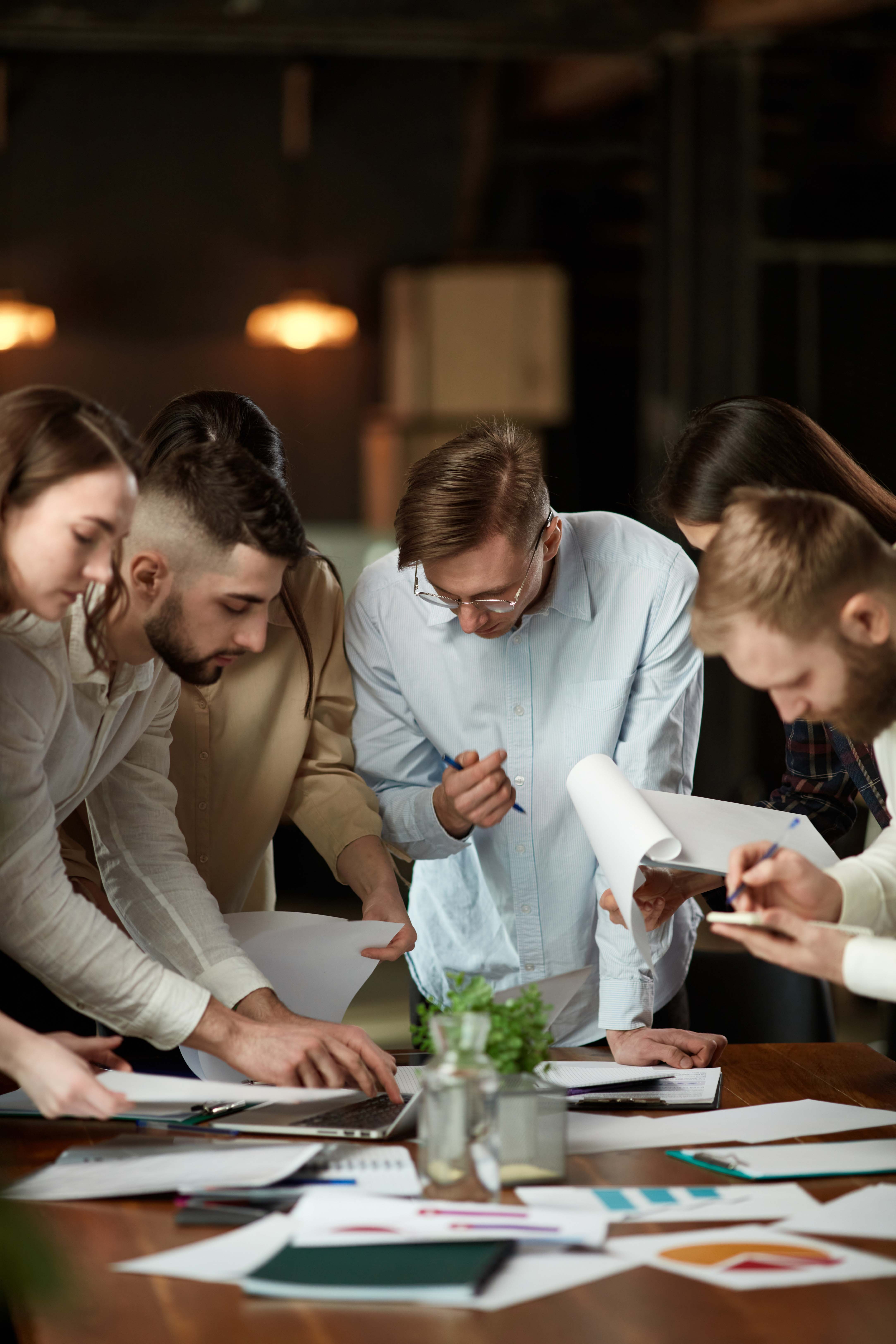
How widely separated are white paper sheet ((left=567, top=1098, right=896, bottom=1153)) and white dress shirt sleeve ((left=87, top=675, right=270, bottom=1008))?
468 mm

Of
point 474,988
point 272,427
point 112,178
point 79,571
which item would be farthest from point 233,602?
point 112,178

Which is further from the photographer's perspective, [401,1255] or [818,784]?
[818,784]

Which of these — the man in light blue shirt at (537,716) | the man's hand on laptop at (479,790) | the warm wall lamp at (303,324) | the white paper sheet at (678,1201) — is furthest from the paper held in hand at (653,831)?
the warm wall lamp at (303,324)

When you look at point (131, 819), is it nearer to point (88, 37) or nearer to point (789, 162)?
point (88, 37)

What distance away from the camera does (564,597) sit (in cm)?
225

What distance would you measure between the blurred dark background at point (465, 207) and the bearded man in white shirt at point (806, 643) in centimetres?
330

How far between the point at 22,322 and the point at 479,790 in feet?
11.7

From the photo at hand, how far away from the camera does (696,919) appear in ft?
7.54

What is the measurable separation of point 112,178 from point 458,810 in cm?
363

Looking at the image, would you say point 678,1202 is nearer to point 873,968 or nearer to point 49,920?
point 873,968

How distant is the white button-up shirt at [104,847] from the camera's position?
5.35ft

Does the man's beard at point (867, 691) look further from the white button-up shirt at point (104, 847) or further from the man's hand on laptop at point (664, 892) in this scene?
the white button-up shirt at point (104, 847)

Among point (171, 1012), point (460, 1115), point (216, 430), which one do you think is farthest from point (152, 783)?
point (460, 1115)

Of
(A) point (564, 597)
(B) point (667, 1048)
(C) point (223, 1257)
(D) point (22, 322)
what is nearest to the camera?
(C) point (223, 1257)
